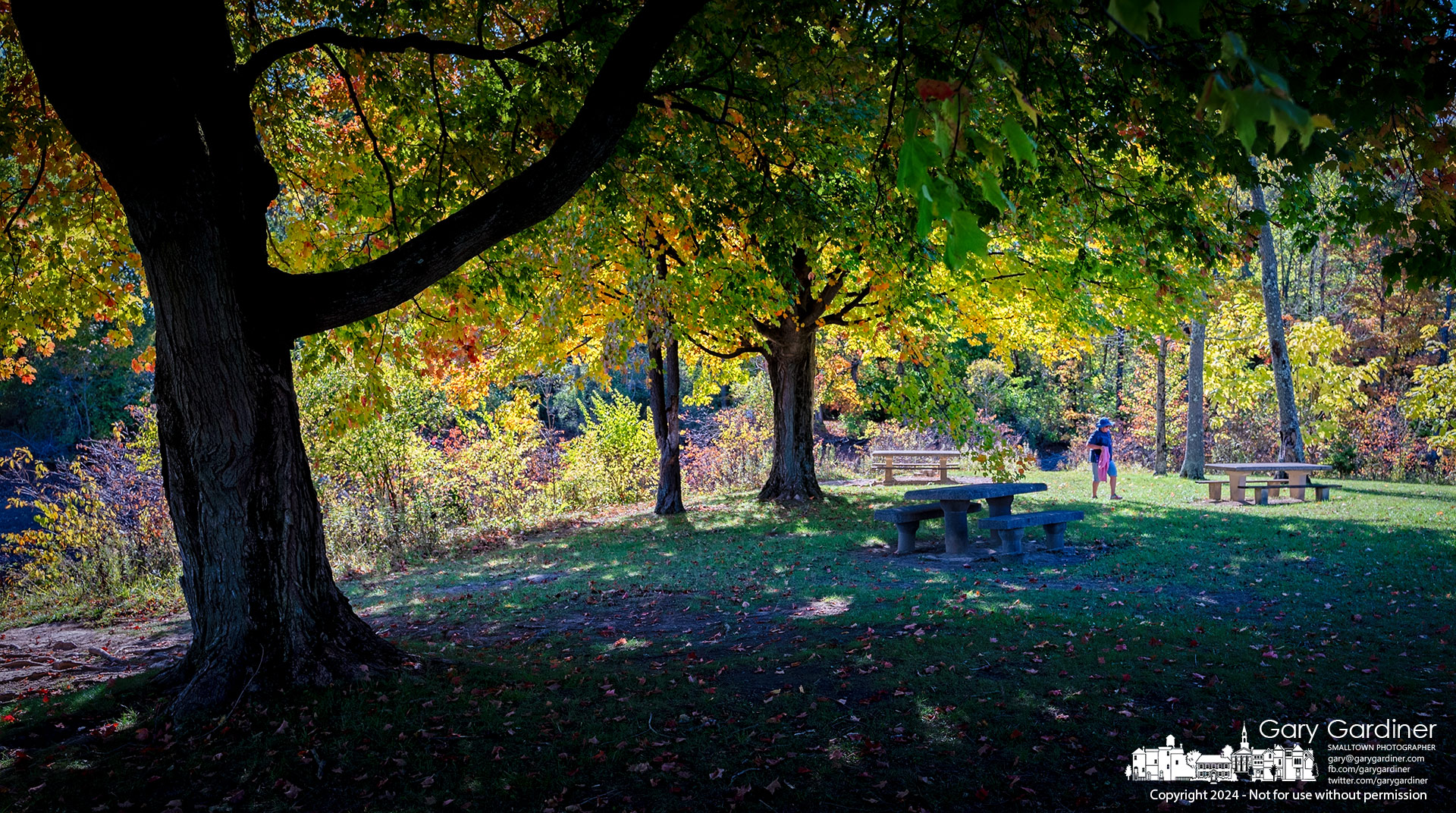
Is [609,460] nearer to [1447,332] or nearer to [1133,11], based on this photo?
[1133,11]

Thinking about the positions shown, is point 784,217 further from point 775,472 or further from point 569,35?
point 775,472

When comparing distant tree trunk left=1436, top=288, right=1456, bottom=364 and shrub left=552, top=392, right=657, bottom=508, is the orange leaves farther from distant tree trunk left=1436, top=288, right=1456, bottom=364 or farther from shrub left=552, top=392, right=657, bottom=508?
distant tree trunk left=1436, top=288, right=1456, bottom=364

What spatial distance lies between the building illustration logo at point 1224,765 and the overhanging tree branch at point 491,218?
13.9ft

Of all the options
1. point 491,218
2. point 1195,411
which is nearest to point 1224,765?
point 491,218

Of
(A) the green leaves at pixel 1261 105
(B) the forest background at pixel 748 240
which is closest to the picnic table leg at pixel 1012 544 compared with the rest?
(B) the forest background at pixel 748 240

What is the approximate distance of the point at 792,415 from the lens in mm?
14688

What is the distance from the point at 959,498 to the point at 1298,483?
8510 millimetres

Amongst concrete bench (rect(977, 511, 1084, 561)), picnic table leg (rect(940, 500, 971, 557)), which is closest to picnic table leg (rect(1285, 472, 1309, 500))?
concrete bench (rect(977, 511, 1084, 561))

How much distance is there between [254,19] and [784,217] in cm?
482

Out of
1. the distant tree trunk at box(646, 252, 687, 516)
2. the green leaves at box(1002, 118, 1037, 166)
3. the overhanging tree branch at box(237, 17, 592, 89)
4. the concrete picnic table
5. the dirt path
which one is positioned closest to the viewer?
the green leaves at box(1002, 118, 1037, 166)

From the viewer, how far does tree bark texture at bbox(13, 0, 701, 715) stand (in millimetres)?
4336

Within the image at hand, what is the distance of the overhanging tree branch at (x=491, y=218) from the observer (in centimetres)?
451

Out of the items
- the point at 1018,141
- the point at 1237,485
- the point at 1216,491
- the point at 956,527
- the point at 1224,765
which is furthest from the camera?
the point at 1216,491

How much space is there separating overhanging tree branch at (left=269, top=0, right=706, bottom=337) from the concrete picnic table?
613 centimetres
